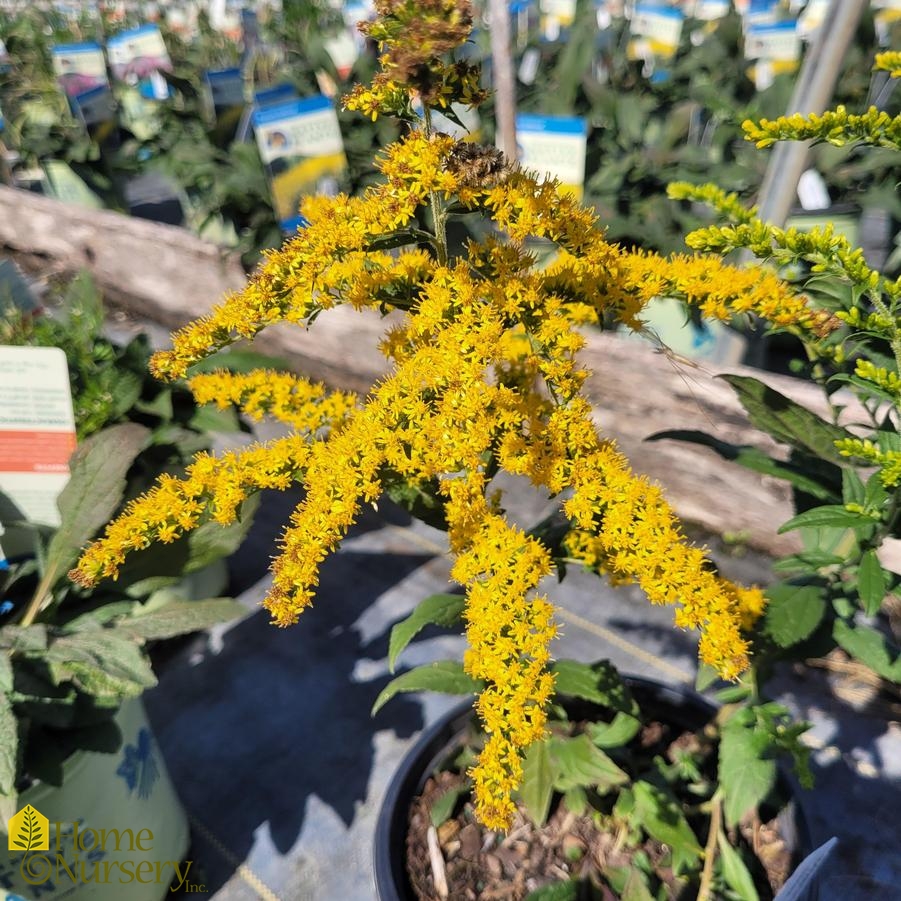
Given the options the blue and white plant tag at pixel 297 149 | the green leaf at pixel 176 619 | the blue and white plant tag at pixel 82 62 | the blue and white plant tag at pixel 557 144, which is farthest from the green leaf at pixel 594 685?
the blue and white plant tag at pixel 82 62

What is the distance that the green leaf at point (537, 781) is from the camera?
1.09 m

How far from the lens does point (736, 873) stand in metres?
1.08

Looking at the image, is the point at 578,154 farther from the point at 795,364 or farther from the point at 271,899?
the point at 271,899

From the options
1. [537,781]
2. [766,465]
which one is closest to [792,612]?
[766,465]

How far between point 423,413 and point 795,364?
72cm

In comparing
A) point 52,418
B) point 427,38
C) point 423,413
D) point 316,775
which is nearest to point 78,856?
point 316,775

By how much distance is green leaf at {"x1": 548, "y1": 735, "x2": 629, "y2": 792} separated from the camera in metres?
1.11

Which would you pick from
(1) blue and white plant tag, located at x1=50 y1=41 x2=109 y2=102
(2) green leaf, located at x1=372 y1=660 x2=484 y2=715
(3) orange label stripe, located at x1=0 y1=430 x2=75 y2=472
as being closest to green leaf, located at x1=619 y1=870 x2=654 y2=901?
(2) green leaf, located at x1=372 y1=660 x2=484 y2=715

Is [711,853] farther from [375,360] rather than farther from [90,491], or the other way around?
[375,360]

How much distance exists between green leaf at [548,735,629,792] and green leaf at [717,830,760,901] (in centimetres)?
19

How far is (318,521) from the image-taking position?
82 centimetres

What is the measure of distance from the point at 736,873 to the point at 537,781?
0.34 m

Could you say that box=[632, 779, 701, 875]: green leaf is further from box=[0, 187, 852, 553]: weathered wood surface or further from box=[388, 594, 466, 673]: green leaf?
box=[0, 187, 852, 553]: weathered wood surface

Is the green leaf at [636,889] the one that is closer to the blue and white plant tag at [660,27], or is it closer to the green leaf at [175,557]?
the green leaf at [175,557]
